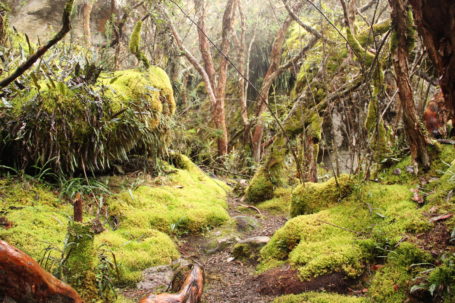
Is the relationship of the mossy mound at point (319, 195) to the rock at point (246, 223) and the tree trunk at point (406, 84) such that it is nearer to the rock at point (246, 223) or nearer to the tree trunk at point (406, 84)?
the tree trunk at point (406, 84)

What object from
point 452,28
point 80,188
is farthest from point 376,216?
point 80,188

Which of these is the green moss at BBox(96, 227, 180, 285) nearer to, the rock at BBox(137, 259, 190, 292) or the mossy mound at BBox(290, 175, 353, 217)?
the rock at BBox(137, 259, 190, 292)

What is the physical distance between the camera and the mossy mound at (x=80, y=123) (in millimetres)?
3896

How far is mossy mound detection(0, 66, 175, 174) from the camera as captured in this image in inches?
153

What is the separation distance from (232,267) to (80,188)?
2.09 meters

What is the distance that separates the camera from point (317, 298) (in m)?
2.34

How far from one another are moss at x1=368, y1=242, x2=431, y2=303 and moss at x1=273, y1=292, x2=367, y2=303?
0.13 m

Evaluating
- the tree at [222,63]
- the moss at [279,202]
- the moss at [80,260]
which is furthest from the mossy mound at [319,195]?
the tree at [222,63]

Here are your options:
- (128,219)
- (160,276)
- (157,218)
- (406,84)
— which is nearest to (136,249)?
(160,276)

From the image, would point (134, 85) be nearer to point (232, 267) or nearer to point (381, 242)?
point (232, 267)

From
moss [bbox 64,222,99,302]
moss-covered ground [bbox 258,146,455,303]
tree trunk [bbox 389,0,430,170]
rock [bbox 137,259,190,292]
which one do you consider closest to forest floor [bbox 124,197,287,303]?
rock [bbox 137,259,190,292]

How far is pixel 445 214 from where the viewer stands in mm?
2463

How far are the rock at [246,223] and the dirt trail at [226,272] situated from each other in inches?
2.4

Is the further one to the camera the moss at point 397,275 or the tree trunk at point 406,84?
the tree trunk at point 406,84
